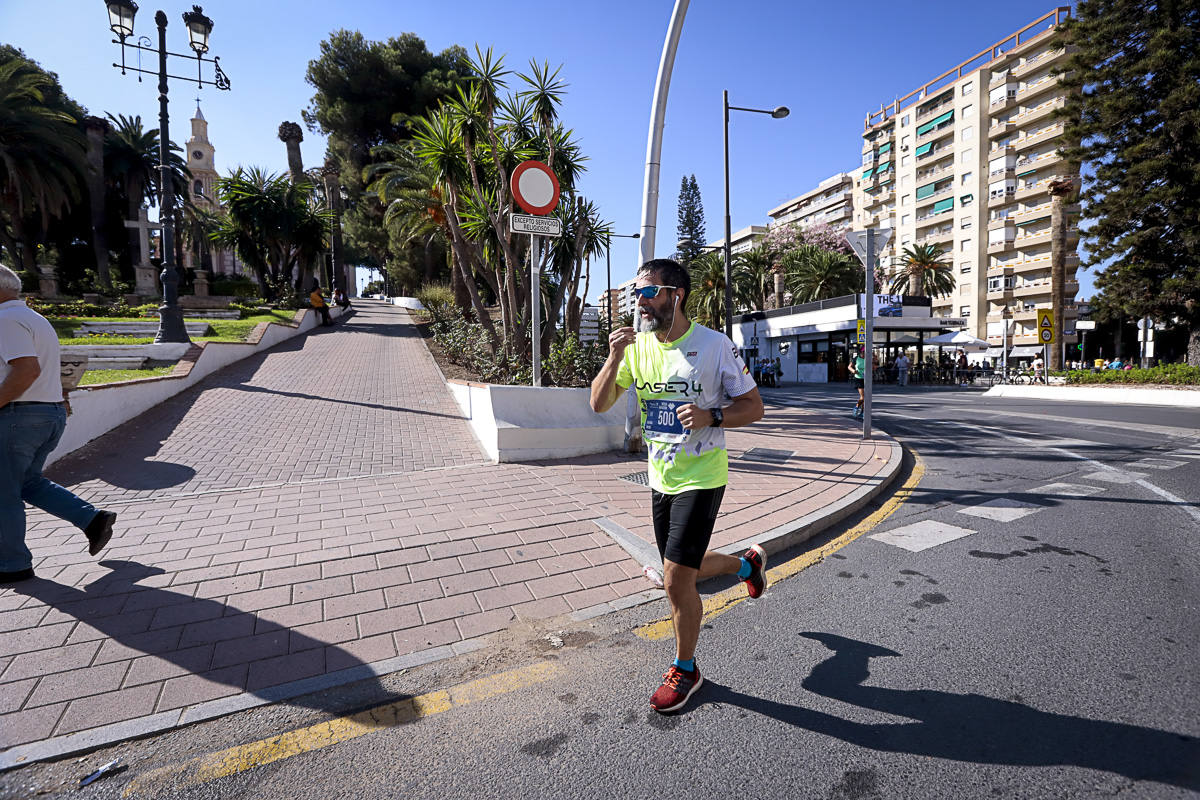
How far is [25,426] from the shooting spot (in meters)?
3.38

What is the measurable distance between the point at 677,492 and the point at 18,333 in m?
3.93

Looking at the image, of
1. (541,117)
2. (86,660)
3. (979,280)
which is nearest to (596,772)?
(86,660)

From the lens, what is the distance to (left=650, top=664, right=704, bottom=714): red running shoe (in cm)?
237

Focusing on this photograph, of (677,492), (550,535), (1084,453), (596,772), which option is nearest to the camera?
(596,772)

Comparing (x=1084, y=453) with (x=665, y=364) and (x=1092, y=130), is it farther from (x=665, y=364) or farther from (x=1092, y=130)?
(x=1092, y=130)

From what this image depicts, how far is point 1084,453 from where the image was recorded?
785 centimetres

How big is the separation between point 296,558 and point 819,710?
3.42m

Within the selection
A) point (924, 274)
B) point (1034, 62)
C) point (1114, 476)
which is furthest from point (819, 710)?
point (1034, 62)

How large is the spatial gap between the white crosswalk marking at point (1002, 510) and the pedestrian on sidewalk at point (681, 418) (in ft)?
12.6

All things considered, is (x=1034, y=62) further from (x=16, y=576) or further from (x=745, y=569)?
(x=16, y=576)

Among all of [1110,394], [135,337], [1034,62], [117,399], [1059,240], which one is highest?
[1034,62]

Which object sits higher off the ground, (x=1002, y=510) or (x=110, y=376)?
(x=110, y=376)

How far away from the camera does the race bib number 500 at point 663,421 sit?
249 cm

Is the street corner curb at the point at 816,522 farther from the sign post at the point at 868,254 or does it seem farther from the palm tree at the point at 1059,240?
the palm tree at the point at 1059,240
